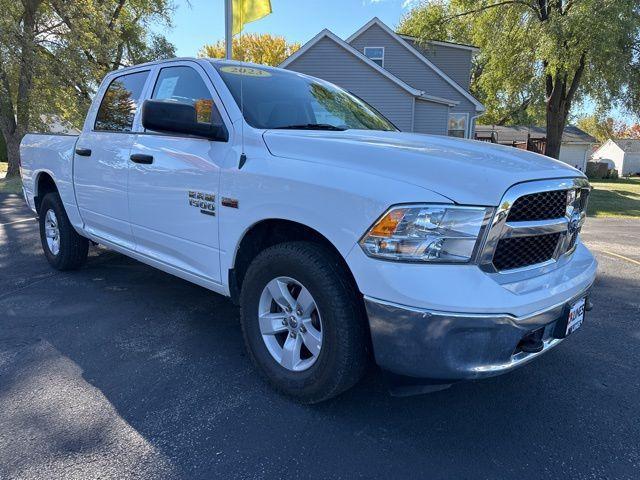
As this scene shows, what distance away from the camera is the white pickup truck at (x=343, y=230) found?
206cm

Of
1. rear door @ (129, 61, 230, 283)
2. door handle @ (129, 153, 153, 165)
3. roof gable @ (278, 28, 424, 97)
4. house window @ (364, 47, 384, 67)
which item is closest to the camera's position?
rear door @ (129, 61, 230, 283)

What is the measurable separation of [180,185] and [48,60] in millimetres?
19256

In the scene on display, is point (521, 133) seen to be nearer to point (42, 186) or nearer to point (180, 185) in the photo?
point (42, 186)

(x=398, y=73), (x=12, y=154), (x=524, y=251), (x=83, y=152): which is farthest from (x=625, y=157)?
(x=83, y=152)

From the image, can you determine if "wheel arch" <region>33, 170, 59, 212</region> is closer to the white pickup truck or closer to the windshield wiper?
the white pickup truck

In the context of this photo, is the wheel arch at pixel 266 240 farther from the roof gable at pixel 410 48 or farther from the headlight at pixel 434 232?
the roof gable at pixel 410 48

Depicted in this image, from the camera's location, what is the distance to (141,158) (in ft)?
11.5

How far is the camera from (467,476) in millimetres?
2131

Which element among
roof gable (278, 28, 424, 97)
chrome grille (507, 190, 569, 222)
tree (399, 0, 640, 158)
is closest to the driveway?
chrome grille (507, 190, 569, 222)

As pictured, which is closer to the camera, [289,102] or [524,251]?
[524,251]

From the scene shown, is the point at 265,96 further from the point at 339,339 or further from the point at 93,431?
the point at 93,431

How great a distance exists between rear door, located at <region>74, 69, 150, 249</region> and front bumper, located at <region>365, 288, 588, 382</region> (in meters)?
2.59

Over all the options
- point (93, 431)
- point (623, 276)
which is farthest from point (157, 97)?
point (623, 276)

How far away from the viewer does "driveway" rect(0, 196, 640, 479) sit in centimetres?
220
